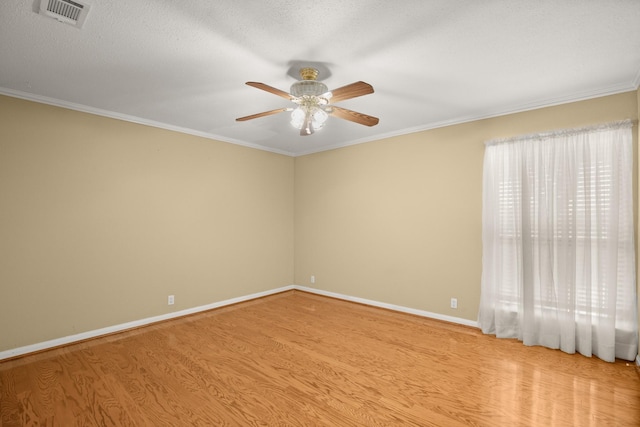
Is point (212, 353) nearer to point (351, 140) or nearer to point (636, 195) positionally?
point (351, 140)

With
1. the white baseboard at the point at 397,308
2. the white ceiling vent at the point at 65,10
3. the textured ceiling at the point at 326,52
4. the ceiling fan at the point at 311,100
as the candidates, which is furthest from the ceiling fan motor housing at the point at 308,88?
the white baseboard at the point at 397,308

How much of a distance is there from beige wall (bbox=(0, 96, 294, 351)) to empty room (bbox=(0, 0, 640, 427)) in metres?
0.02

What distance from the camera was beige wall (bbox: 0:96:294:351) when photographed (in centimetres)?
294

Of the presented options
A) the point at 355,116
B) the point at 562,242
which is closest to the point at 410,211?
the point at 562,242

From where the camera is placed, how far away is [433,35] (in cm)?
203

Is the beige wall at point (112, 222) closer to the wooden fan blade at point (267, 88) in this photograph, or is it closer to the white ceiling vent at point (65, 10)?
the white ceiling vent at point (65, 10)

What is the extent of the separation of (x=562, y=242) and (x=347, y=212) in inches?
109

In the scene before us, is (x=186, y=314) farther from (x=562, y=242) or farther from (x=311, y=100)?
(x=562, y=242)

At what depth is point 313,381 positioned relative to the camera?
8.08 ft

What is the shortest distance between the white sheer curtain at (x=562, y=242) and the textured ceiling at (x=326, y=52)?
0.60 m

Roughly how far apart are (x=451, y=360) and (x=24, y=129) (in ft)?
15.4

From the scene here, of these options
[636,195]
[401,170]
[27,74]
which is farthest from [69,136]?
[636,195]

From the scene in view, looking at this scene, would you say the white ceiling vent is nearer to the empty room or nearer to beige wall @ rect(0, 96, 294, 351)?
the empty room

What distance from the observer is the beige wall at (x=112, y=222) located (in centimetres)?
294
